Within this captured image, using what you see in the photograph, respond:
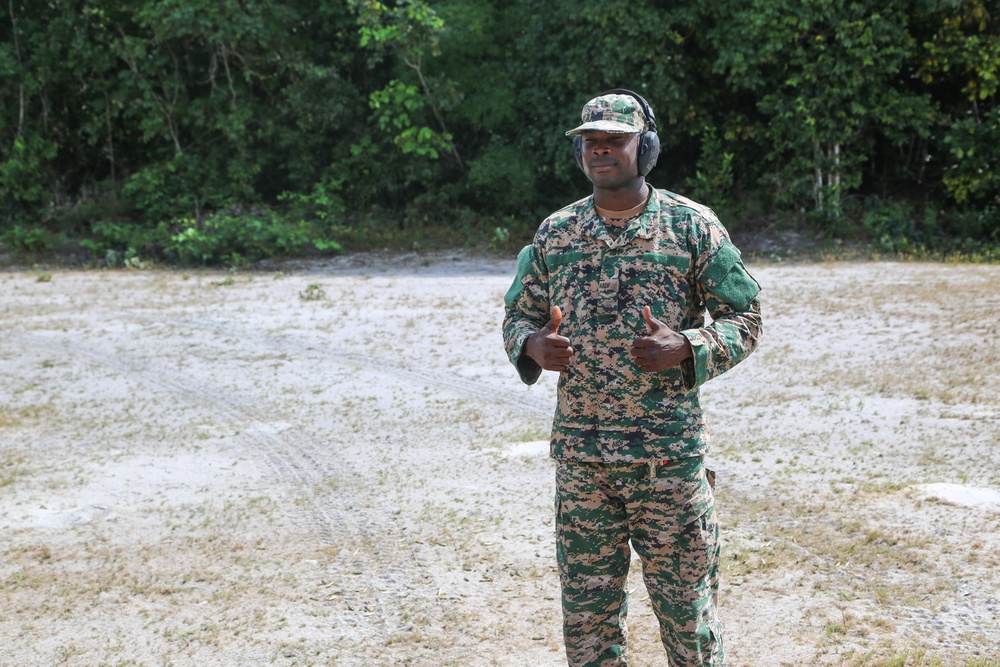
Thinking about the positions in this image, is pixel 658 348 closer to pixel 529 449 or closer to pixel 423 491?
pixel 423 491

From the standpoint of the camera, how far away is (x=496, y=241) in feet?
53.2

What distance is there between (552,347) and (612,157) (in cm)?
56

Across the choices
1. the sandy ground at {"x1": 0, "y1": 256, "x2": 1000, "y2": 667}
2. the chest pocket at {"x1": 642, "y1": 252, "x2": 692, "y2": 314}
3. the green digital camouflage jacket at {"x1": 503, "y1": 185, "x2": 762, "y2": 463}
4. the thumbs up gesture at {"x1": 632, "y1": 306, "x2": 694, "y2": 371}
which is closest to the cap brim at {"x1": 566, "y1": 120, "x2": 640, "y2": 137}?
the green digital camouflage jacket at {"x1": 503, "y1": 185, "x2": 762, "y2": 463}

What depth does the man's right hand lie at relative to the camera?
8.95 ft

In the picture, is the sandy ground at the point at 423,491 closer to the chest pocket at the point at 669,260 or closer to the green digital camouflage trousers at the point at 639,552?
the green digital camouflage trousers at the point at 639,552

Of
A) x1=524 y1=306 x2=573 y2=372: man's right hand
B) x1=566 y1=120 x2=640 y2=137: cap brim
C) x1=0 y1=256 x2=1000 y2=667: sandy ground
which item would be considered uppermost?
x1=566 y1=120 x2=640 y2=137: cap brim

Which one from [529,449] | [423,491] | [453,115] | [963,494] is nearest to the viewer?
[963,494]

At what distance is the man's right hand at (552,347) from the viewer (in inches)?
107

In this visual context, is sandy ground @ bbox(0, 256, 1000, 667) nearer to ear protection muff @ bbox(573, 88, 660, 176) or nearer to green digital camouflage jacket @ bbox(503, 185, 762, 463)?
green digital camouflage jacket @ bbox(503, 185, 762, 463)

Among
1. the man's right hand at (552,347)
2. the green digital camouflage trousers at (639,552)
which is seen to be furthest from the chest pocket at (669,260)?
the green digital camouflage trousers at (639,552)

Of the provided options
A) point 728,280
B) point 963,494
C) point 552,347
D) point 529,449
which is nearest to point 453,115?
point 529,449

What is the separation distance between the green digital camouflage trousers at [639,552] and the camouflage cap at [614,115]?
93cm

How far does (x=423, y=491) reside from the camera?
5812 millimetres

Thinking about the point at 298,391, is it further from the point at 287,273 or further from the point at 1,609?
the point at 287,273
